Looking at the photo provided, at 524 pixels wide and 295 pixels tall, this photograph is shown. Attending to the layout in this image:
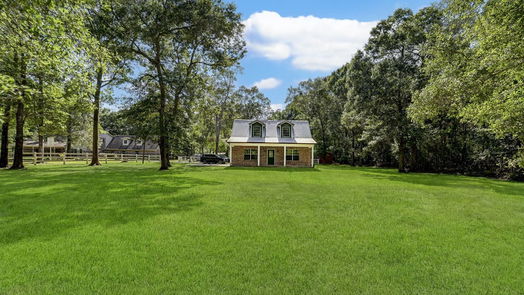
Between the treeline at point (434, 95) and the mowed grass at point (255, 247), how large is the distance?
4524 mm

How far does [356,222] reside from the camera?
6.18m

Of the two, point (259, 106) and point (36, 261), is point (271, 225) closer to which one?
point (36, 261)

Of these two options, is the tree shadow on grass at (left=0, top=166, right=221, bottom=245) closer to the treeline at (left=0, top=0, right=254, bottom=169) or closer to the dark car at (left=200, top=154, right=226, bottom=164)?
the treeline at (left=0, top=0, right=254, bottom=169)

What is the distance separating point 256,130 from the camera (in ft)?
96.6

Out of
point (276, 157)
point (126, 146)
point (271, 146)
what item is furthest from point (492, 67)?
point (126, 146)

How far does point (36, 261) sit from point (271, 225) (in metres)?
3.99

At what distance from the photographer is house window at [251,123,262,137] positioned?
1153 inches


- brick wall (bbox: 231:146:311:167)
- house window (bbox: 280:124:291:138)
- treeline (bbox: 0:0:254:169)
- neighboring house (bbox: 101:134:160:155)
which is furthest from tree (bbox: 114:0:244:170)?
neighboring house (bbox: 101:134:160:155)

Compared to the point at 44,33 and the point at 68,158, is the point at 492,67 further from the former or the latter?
the point at 68,158

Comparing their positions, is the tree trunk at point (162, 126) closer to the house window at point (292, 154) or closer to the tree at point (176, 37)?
the tree at point (176, 37)

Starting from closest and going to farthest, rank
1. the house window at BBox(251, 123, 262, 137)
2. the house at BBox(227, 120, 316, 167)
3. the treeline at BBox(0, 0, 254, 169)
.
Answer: the treeline at BBox(0, 0, 254, 169), the house at BBox(227, 120, 316, 167), the house window at BBox(251, 123, 262, 137)

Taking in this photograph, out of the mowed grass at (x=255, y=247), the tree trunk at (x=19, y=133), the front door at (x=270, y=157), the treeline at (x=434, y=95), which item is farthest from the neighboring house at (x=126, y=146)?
the mowed grass at (x=255, y=247)

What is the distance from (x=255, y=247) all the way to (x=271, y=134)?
25.1 metres

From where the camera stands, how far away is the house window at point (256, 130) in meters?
29.3
